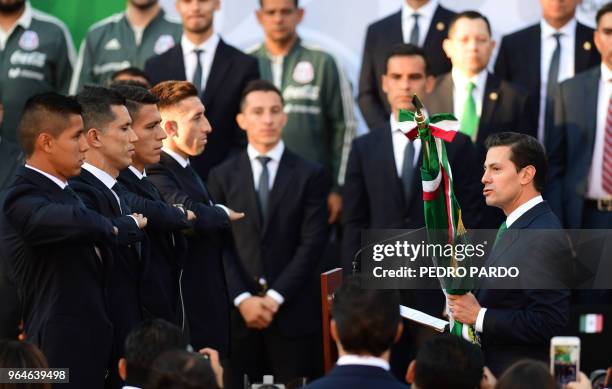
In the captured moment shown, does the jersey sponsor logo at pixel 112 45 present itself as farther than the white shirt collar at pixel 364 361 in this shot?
Yes

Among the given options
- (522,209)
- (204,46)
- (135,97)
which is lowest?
(522,209)

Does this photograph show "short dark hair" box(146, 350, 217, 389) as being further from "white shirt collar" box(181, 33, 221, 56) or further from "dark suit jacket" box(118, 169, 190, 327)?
"white shirt collar" box(181, 33, 221, 56)

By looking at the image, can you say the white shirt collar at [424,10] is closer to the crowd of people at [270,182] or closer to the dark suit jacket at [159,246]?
the crowd of people at [270,182]

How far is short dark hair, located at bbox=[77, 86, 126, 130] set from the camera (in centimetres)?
632

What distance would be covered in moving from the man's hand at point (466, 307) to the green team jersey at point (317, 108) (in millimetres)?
3382

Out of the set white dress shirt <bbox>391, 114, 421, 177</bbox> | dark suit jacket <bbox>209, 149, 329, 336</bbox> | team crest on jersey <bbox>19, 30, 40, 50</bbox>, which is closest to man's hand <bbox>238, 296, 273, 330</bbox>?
dark suit jacket <bbox>209, 149, 329, 336</bbox>

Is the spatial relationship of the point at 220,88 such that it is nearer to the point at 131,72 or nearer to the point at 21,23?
the point at 131,72

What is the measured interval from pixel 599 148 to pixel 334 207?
1.96 m

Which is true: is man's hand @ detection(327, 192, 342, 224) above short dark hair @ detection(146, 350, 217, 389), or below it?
above

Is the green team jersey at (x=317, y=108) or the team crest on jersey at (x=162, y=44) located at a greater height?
the team crest on jersey at (x=162, y=44)

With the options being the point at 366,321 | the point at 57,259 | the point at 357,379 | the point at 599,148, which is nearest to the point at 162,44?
the point at 599,148

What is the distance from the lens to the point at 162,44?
9914 millimetres

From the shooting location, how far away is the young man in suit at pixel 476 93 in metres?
8.95

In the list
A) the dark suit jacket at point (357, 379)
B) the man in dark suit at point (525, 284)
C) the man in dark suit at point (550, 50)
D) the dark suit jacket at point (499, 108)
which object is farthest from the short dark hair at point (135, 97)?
the man in dark suit at point (550, 50)
